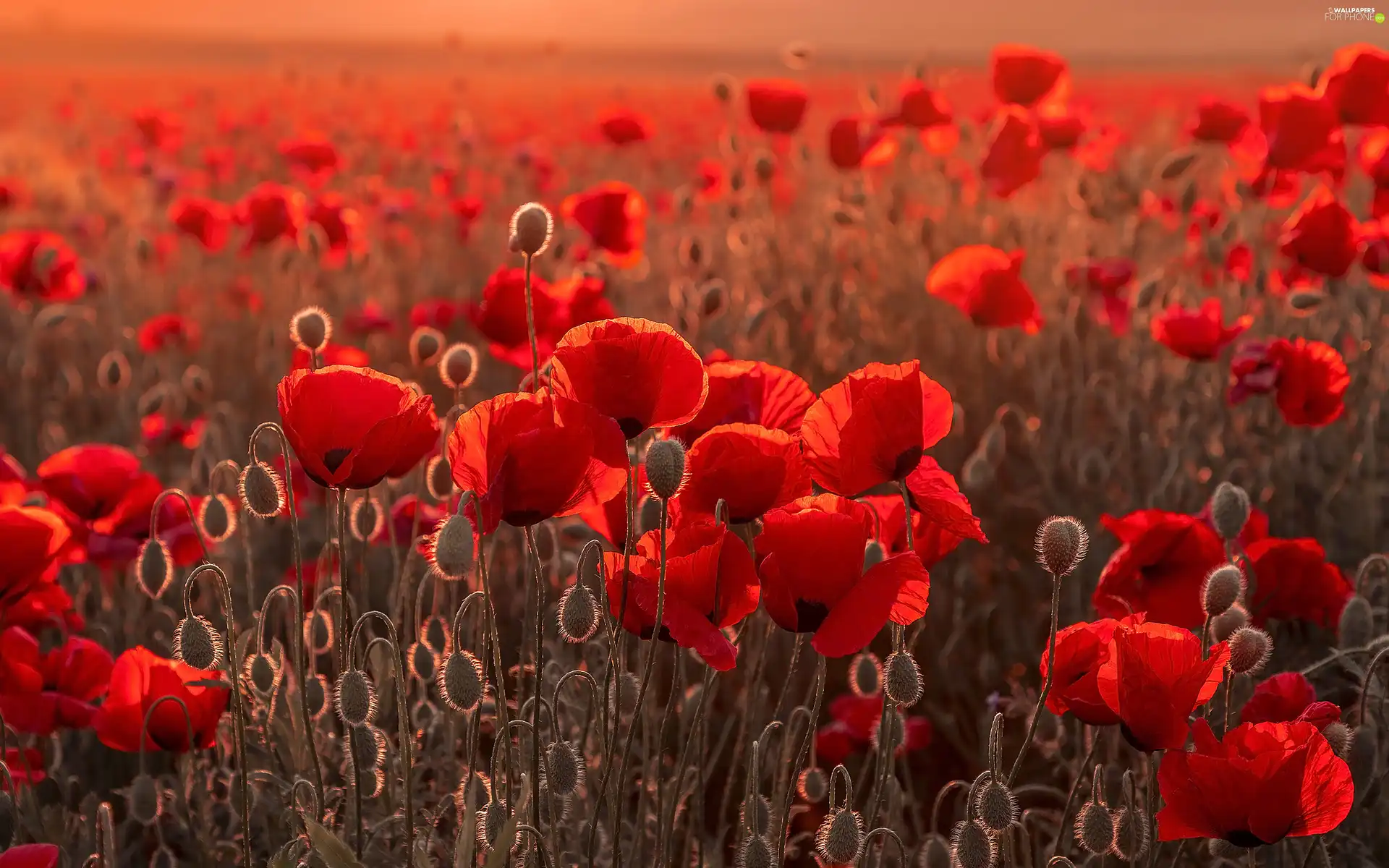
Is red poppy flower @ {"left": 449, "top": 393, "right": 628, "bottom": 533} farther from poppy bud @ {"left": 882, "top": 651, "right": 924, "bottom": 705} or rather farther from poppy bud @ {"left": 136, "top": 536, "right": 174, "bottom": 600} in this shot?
poppy bud @ {"left": 136, "top": 536, "right": 174, "bottom": 600}

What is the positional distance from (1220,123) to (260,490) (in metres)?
3.71

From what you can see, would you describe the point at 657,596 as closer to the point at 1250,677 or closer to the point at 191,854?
the point at 191,854

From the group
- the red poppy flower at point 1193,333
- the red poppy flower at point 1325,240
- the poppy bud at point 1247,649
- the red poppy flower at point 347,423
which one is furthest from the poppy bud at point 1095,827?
the red poppy flower at point 1325,240

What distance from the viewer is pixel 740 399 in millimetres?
1733

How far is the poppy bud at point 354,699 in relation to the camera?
1.58m

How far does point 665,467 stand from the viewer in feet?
4.60

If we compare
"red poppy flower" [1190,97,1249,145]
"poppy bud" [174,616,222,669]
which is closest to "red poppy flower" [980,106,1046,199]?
"red poppy flower" [1190,97,1249,145]

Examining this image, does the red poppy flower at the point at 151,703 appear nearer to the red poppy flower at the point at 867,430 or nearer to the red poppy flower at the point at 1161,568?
the red poppy flower at the point at 867,430

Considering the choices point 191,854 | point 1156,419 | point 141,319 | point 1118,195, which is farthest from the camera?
point 141,319

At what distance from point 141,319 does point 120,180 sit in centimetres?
460

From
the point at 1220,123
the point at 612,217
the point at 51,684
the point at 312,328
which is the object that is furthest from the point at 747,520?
the point at 1220,123

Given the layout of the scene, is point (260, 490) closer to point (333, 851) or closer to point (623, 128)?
point (333, 851)

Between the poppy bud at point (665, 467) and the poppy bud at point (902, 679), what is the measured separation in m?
0.38

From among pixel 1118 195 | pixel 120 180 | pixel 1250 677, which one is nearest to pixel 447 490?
pixel 1250 677
